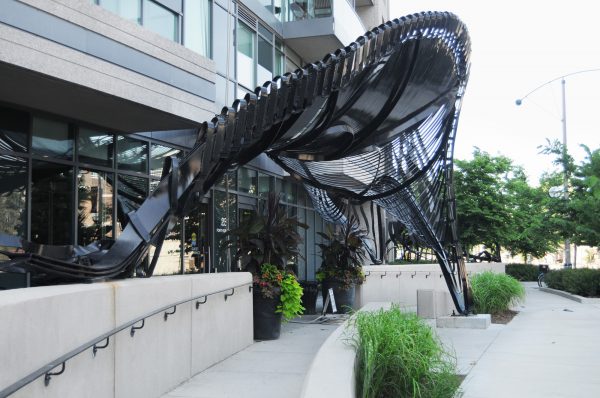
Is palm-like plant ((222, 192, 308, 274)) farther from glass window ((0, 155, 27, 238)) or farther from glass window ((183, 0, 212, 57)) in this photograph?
glass window ((183, 0, 212, 57))

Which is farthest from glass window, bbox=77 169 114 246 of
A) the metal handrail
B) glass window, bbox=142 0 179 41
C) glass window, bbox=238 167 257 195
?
glass window, bbox=238 167 257 195

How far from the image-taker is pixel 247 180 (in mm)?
18391

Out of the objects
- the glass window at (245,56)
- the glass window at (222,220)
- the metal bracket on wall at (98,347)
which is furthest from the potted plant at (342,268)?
the metal bracket on wall at (98,347)

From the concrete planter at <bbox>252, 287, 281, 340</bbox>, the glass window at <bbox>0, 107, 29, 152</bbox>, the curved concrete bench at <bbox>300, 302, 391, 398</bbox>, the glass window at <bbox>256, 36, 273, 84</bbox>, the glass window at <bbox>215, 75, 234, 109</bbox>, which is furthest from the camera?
the glass window at <bbox>256, 36, 273, 84</bbox>

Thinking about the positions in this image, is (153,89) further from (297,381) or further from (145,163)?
(297,381)

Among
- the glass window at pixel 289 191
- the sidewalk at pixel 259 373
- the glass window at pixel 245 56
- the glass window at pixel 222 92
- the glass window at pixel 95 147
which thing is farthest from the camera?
the glass window at pixel 289 191

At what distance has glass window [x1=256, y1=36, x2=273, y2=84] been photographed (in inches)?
735

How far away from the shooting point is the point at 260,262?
1084cm

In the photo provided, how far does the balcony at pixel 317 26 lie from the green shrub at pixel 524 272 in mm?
20298

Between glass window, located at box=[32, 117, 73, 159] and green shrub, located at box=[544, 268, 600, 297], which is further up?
glass window, located at box=[32, 117, 73, 159]

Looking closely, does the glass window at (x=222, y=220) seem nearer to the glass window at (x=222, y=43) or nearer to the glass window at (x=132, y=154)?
the glass window at (x=222, y=43)

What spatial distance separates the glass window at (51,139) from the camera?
35.0 feet

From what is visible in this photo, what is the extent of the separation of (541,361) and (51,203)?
27.1 ft

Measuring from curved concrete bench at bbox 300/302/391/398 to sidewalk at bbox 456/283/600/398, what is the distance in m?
1.50
